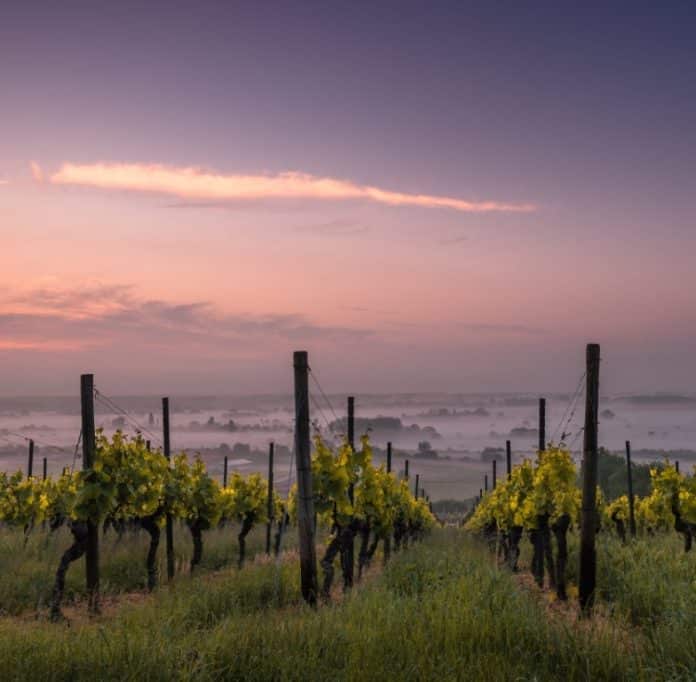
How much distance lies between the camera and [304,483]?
1036 centimetres

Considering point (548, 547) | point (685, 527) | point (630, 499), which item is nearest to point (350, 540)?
point (548, 547)

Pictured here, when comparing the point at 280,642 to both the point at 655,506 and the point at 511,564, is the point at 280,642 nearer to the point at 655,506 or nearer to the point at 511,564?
the point at 511,564

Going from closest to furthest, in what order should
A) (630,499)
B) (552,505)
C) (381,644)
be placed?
1. (381,644)
2. (552,505)
3. (630,499)

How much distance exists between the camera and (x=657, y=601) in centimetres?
1092

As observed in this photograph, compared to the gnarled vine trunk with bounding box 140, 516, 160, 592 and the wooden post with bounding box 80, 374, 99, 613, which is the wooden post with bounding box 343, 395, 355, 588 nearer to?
the gnarled vine trunk with bounding box 140, 516, 160, 592

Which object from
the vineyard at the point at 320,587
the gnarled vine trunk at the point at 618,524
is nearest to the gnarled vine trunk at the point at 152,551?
the vineyard at the point at 320,587

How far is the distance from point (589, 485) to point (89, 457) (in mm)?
9509

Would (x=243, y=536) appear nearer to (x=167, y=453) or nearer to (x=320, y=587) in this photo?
(x=167, y=453)

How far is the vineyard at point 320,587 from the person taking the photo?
6.80 metres

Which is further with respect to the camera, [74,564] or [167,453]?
[167,453]

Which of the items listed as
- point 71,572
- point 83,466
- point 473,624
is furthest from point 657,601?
point 71,572

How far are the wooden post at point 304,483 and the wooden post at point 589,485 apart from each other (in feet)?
15.5

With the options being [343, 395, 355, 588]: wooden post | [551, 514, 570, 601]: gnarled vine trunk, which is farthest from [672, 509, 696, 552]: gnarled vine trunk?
[343, 395, 355, 588]: wooden post

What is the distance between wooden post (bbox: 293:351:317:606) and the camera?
10.4 metres
